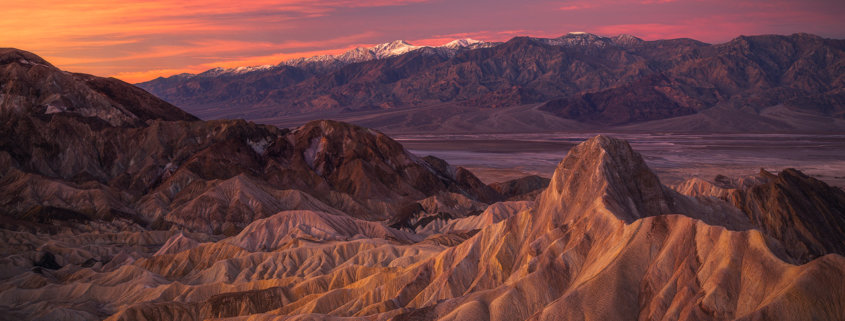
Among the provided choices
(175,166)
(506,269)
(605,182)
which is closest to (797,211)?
(605,182)

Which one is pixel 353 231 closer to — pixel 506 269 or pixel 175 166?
pixel 175 166

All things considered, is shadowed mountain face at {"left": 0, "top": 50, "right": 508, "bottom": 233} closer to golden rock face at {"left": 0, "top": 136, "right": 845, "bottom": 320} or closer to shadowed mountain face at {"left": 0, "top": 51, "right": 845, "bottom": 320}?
shadowed mountain face at {"left": 0, "top": 51, "right": 845, "bottom": 320}

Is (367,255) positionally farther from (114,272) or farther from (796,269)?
(796,269)

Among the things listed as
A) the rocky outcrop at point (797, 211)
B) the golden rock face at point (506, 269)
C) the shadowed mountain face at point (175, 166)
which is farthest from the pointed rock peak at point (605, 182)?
the shadowed mountain face at point (175, 166)

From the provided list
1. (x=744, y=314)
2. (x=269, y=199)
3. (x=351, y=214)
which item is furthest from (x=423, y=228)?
(x=744, y=314)

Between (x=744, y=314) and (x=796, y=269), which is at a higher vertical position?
(x=796, y=269)

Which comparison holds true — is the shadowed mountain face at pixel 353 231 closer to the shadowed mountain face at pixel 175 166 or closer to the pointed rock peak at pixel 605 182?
the pointed rock peak at pixel 605 182

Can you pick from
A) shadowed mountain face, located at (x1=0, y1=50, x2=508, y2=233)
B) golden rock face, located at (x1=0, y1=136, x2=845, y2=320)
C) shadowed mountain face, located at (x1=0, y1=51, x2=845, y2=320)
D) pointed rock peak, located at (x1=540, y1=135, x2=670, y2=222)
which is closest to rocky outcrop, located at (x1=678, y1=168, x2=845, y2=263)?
shadowed mountain face, located at (x1=0, y1=51, x2=845, y2=320)
